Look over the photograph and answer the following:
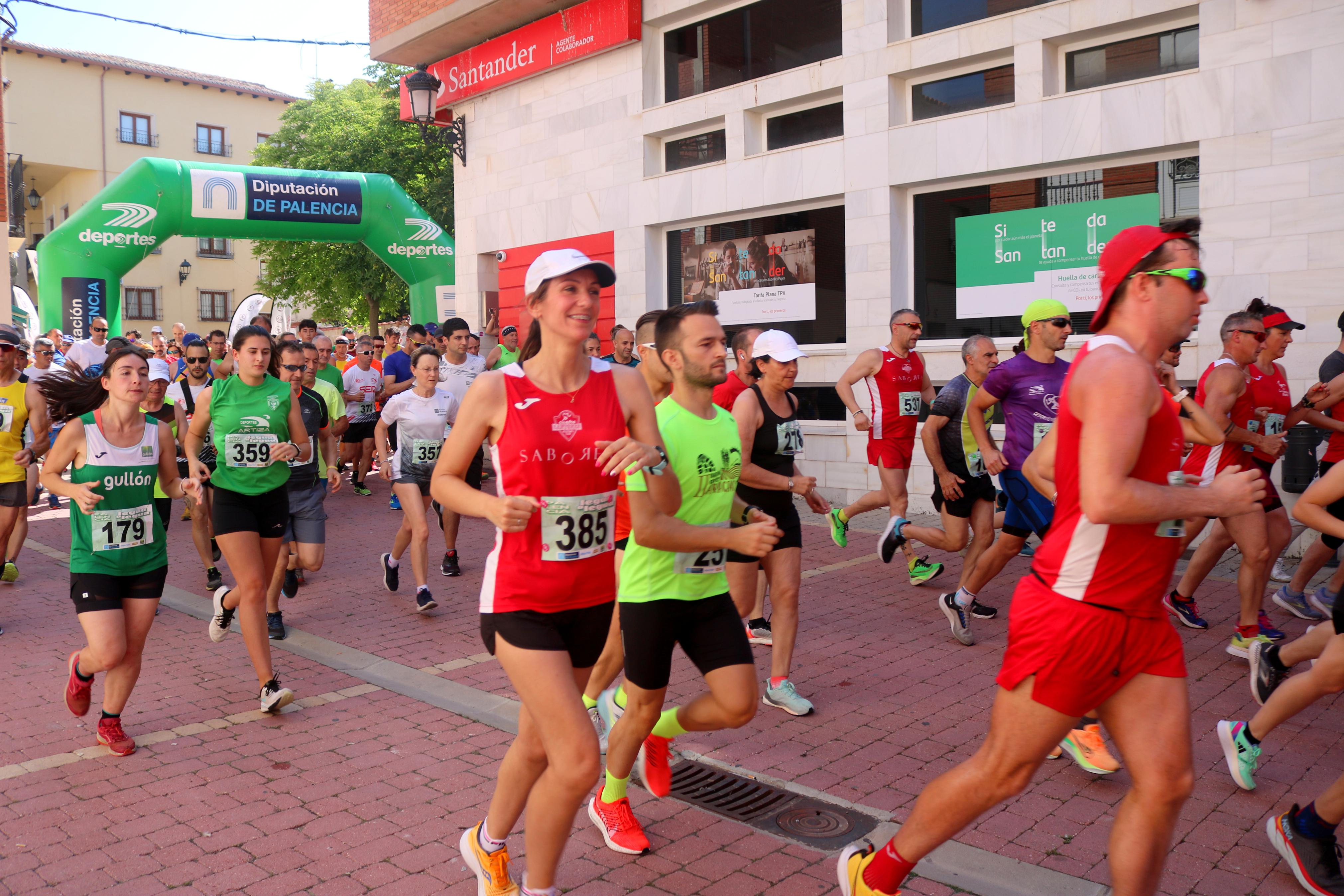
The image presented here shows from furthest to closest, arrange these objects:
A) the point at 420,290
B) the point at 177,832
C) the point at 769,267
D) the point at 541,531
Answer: the point at 420,290
the point at 769,267
the point at 177,832
the point at 541,531

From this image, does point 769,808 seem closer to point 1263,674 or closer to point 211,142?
point 1263,674

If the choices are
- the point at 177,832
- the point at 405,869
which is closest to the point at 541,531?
the point at 405,869

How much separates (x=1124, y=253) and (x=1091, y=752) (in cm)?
251

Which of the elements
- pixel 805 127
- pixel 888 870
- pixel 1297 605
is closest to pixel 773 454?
pixel 888 870

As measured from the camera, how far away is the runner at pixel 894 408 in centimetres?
838

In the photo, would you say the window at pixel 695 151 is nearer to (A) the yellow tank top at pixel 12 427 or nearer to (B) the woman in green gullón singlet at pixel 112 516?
(A) the yellow tank top at pixel 12 427

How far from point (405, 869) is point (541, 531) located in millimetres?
1469

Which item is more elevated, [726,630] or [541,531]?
[541,531]

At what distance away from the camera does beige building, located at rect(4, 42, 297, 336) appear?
45969mm

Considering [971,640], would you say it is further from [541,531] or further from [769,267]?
[769,267]

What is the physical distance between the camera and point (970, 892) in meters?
3.41

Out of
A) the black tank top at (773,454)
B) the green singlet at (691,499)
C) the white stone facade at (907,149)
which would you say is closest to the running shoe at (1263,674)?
the black tank top at (773,454)

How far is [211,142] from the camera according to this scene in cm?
5153

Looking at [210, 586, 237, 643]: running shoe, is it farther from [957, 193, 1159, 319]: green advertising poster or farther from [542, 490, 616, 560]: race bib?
[957, 193, 1159, 319]: green advertising poster
